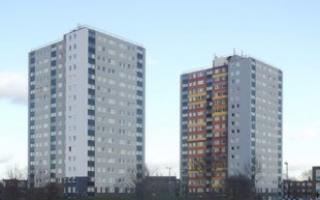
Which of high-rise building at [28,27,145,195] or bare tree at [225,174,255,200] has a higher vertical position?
high-rise building at [28,27,145,195]

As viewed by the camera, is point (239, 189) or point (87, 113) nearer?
point (239, 189)

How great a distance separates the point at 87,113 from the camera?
6334 inches

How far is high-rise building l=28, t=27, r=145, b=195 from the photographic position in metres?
161

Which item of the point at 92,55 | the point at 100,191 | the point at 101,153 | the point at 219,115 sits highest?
the point at 92,55

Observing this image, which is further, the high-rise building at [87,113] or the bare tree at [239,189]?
the high-rise building at [87,113]

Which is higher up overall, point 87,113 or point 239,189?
point 87,113

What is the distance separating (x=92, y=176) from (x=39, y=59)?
153 feet

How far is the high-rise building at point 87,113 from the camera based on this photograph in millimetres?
160875

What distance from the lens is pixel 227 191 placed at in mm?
140375

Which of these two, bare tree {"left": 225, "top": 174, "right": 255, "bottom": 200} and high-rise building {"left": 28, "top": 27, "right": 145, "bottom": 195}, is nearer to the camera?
bare tree {"left": 225, "top": 174, "right": 255, "bottom": 200}

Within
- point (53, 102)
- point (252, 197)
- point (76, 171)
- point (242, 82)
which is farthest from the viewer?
point (242, 82)

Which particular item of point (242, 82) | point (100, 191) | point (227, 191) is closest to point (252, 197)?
point (227, 191)

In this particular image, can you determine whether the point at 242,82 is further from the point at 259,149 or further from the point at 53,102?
the point at 53,102

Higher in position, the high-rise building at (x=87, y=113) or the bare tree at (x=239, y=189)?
the high-rise building at (x=87, y=113)
